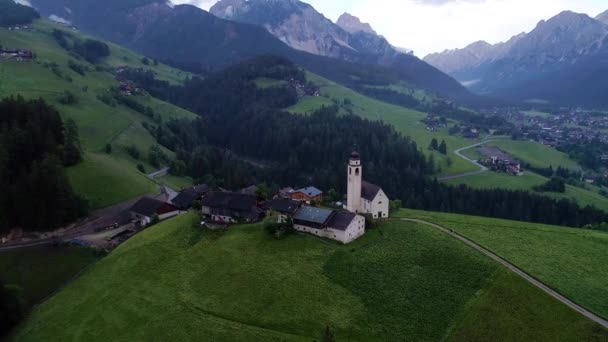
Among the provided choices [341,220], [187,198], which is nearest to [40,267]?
[187,198]

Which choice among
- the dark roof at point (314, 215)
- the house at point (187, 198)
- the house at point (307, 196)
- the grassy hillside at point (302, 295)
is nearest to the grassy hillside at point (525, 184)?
the house at point (307, 196)

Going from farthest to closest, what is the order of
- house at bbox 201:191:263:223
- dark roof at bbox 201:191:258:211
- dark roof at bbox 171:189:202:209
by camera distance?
dark roof at bbox 171:189:202:209, dark roof at bbox 201:191:258:211, house at bbox 201:191:263:223

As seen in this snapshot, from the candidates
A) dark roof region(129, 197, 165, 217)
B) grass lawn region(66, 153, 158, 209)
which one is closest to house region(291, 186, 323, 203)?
dark roof region(129, 197, 165, 217)

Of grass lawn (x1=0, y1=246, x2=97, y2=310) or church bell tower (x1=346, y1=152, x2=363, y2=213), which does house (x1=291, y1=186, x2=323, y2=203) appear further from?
grass lawn (x1=0, y1=246, x2=97, y2=310)

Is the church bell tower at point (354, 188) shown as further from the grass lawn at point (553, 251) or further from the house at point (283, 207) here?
the grass lawn at point (553, 251)

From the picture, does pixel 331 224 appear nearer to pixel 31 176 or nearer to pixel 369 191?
pixel 369 191

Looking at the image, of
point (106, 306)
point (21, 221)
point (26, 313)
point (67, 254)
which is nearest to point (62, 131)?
point (21, 221)
